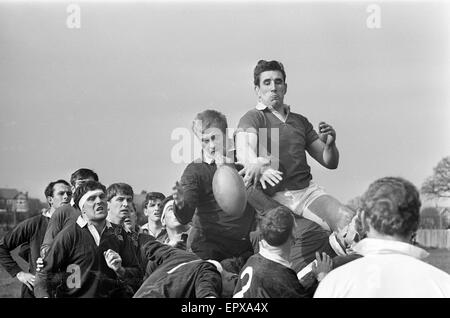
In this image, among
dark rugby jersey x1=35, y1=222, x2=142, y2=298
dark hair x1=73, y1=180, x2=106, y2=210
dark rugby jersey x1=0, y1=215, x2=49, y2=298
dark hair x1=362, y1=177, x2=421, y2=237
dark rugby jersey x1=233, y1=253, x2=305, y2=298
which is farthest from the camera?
dark rugby jersey x1=0, y1=215, x2=49, y2=298

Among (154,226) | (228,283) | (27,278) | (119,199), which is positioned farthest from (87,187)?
(228,283)

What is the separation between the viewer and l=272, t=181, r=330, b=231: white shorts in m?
4.80

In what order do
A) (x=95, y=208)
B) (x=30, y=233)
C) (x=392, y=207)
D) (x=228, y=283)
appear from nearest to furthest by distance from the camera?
1. (x=392, y=207)
2. (x=228, y=283)
3. (x=95, y=208)
4. (x=30, y=233)

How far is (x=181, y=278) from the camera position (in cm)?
466

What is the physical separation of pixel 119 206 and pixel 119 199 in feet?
0.15

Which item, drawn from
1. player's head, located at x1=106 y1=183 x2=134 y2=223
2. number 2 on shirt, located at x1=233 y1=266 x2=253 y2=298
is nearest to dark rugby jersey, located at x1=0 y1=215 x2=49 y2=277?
player's head, located at x1=106 y1=183 x2=134 y2=223

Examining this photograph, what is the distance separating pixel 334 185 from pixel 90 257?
1591 millimetres

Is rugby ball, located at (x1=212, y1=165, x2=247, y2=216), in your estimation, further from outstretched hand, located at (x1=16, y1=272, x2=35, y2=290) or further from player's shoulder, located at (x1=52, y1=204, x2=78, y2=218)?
outstretched hand, located at (x1=16, y1=272, x2=35, y2=290)

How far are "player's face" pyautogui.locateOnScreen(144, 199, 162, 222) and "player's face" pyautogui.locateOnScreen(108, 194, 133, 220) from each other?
0.42ft

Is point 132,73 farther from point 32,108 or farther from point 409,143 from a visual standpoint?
point 409,143

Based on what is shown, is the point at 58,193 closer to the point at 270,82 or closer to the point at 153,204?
the point at 153,204

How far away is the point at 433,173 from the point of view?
4852 mm

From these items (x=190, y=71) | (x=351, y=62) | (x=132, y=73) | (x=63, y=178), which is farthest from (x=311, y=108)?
(x=63, y=178)

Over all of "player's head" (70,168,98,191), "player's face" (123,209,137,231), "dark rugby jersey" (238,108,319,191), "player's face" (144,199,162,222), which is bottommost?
"player's face" (123,209,137,231)
